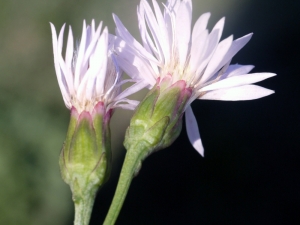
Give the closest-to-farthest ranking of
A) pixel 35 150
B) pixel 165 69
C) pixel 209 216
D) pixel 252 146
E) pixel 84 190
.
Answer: pixel 84 190 < pixel 165 69 < pixel 35 150 < pixel 209 216 < pixel 252 146

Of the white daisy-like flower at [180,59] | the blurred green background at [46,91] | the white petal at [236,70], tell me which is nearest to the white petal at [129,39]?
the white daisy-like flower at [180,59]

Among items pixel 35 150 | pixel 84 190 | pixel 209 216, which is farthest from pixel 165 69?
pixel 209 216

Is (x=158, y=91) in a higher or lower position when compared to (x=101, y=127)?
higher

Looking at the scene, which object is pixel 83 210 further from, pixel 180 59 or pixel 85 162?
pixel 180 59

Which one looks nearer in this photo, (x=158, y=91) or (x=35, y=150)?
(x=158, y=91)

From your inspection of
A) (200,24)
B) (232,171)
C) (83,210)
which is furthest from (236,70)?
(232,171)

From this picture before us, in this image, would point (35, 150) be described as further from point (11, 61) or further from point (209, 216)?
point (209, 216)

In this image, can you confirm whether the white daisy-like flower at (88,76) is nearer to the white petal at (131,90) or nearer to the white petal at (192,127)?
the white petal at (131,90)

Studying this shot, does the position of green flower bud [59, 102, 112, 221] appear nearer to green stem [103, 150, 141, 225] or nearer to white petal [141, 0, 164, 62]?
green stem [103, 150, 141, 225]
